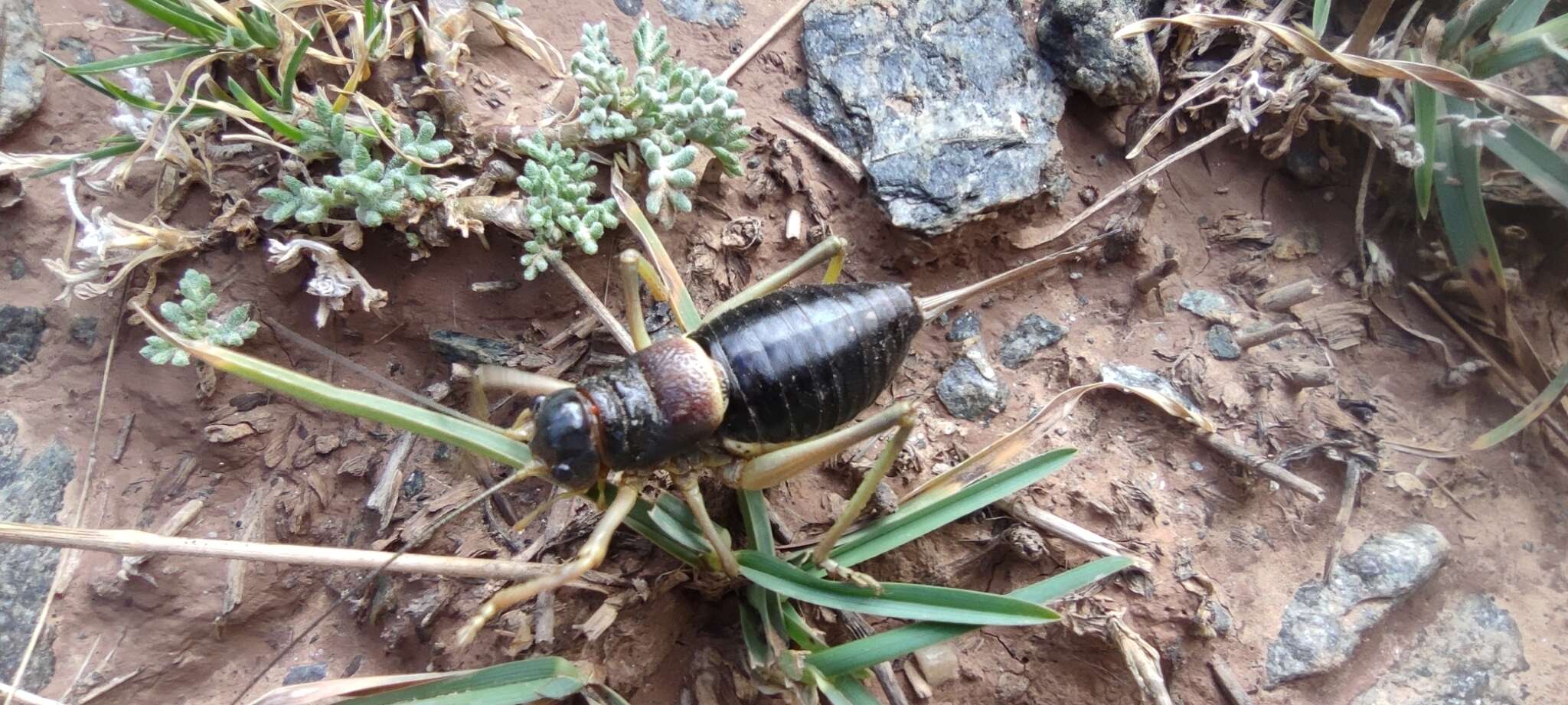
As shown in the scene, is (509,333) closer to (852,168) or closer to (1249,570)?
(852,168)

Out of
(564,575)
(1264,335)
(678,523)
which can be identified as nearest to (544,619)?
(564,575)

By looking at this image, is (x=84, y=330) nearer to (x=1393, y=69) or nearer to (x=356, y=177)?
(x=356, y=177)

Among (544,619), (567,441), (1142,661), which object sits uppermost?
(567,441)

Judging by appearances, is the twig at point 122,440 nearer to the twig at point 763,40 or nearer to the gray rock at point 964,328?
the twig at point 763,40

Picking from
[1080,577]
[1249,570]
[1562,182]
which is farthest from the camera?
[1562,182]

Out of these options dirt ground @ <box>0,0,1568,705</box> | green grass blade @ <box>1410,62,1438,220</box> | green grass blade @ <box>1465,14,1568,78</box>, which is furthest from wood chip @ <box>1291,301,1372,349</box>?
green grass blade @ <box>1465,14,1568,78</box>

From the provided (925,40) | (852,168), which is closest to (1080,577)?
(852,168)

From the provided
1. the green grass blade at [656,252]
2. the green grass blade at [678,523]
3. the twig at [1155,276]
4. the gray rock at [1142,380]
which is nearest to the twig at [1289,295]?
the twig at [1155,276]
